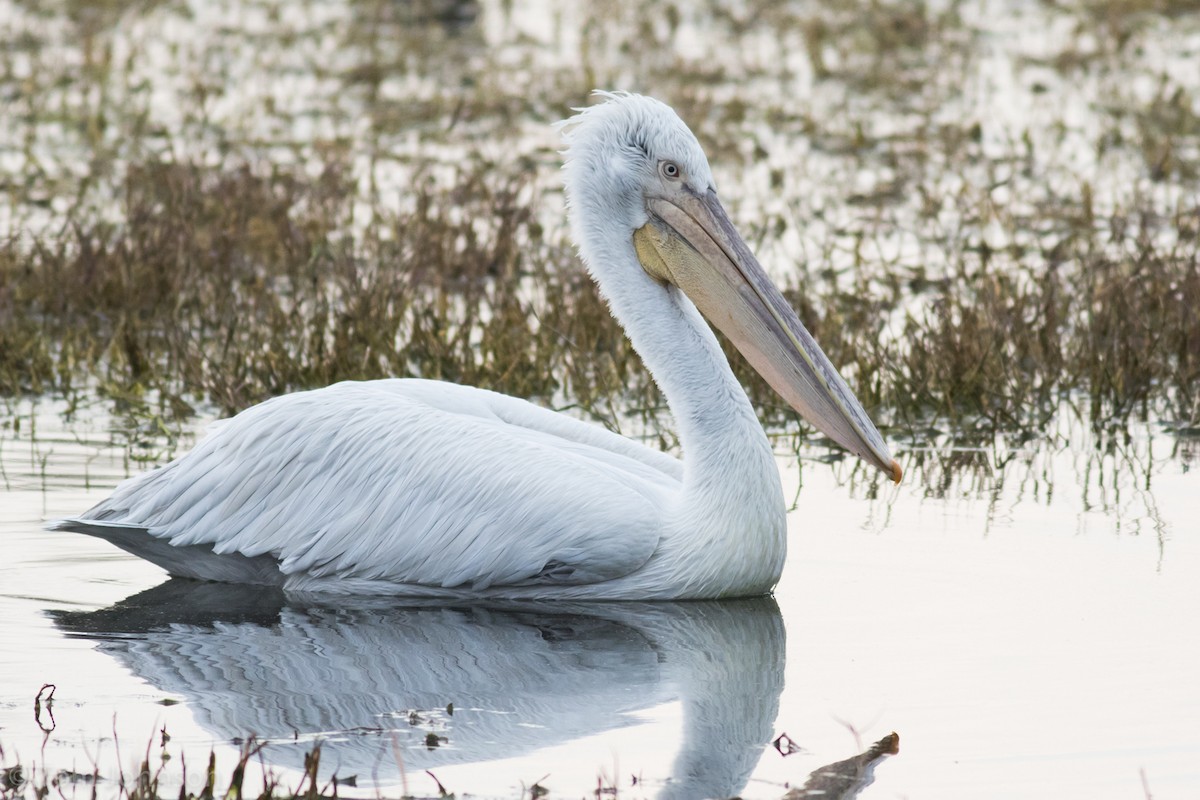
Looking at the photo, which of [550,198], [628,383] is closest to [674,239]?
[628,383]

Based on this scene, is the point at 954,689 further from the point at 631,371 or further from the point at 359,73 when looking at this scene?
the point at 359,73

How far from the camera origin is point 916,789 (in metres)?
3.90

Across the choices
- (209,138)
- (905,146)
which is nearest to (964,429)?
(905,146)

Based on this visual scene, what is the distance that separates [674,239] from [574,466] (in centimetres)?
79

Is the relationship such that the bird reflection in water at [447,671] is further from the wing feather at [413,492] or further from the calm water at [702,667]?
the wing feather at [413,492]

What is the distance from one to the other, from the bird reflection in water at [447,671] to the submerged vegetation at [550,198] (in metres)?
1.95

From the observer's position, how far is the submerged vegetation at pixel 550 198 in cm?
758

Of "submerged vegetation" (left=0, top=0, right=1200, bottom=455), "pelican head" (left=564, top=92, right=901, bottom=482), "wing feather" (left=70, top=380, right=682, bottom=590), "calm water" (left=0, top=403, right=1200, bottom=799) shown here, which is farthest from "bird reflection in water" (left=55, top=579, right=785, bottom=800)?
"submerged vegetation" (left=0, top=0, right=1200, bottom=455)

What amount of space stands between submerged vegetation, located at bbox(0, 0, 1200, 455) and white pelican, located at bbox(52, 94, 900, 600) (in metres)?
1.47

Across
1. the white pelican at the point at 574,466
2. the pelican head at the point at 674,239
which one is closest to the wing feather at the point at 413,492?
the white pelican at the point at 574,466

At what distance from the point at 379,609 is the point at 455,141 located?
7603 mm

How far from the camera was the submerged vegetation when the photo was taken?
758 cm

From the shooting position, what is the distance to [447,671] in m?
4.73

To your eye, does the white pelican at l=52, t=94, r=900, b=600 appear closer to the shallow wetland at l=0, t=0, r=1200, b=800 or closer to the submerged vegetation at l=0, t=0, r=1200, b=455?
the shallow wetland at l=0, t=0, r=1200, b=800
